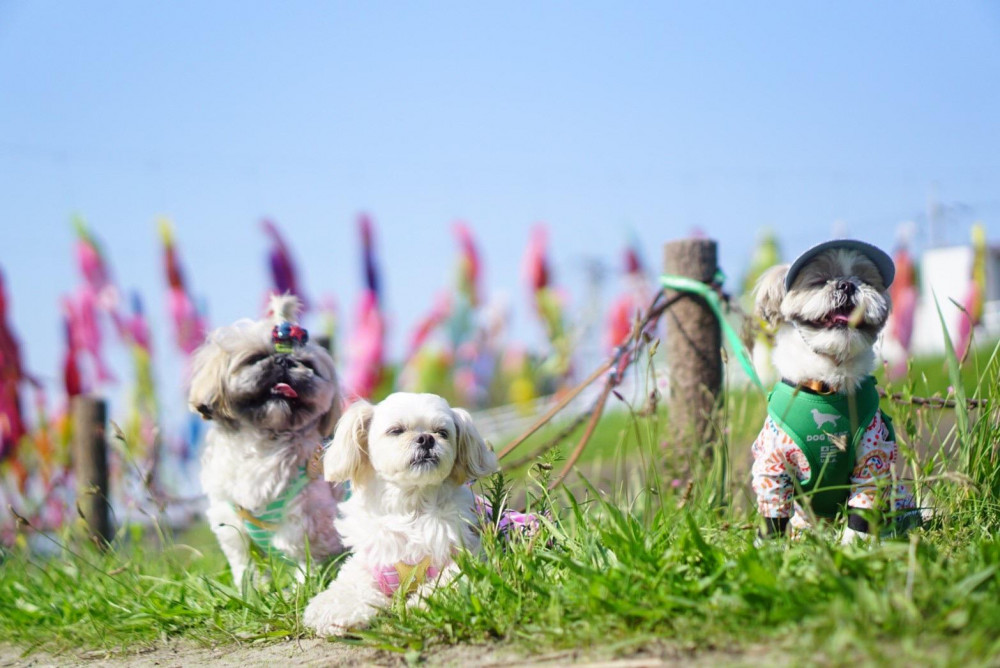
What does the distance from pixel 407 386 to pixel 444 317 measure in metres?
1.63

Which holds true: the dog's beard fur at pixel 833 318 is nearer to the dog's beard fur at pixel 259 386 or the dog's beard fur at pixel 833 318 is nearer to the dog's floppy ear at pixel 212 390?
the dog's beard fur at pixel 259 386

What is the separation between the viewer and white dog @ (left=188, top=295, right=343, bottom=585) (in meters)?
3.66

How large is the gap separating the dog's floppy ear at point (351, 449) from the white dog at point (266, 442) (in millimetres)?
525

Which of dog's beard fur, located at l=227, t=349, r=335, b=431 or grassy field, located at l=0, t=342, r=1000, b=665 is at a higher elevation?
dog's beard fur, located at l=227, t=349, r=335, b=431

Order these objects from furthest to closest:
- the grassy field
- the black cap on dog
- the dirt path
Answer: the black cap on dog, the dirt path, the grassy field

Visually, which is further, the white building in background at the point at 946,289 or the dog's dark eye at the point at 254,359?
the white building in background at the point at 946,289

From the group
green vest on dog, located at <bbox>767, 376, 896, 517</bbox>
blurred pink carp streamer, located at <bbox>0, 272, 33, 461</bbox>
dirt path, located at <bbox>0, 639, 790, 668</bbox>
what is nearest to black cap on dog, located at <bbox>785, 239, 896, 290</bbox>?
green vest on dog, located at <bbox>767, 376, 896, 517</bbox>

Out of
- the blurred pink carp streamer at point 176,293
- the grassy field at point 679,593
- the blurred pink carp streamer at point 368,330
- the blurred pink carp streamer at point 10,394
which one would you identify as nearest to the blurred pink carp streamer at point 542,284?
the blurred pink carp streamer at point 368,330

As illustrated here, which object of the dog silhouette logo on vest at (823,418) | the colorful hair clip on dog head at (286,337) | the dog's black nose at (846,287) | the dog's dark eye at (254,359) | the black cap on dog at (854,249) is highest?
the black cap on dog at (854,249)

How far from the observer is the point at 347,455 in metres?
3.02

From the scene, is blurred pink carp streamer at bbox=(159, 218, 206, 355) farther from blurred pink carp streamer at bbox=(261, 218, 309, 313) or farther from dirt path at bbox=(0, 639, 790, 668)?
dirt path at bbox=(0, 639, 790, 668)

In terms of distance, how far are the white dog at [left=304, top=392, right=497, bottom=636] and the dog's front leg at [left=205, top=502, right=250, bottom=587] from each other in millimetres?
834

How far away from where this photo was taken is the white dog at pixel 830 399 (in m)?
2.90

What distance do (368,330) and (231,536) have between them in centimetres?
787
